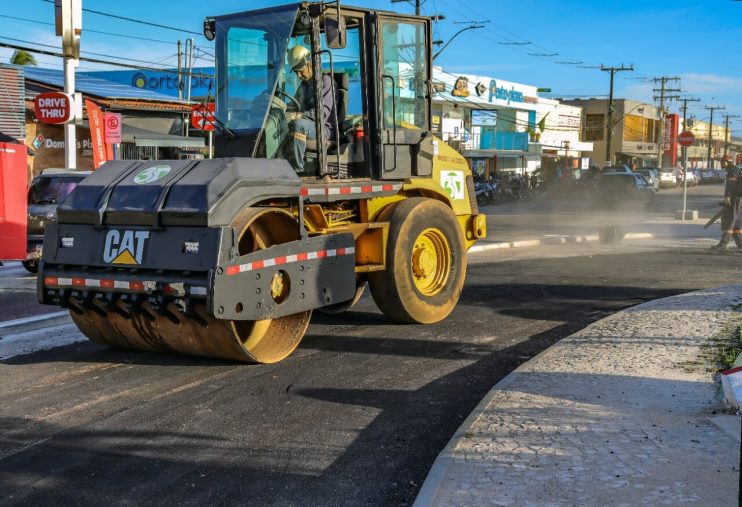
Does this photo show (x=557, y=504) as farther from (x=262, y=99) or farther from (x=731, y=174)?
(x=731, y=174)

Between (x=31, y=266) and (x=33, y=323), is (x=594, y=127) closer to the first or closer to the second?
(x=31, y=266)

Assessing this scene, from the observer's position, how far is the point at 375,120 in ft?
28.5

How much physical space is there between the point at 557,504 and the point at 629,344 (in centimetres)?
407

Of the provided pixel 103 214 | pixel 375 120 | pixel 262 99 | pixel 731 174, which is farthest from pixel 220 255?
pixel 731 174

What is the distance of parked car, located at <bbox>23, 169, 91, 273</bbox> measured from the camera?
13.9m

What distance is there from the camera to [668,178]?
214ft

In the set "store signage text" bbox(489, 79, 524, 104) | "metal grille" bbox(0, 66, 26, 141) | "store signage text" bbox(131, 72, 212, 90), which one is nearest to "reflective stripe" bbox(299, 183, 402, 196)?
"metal grille" bbox(0, 66, 26, 141)

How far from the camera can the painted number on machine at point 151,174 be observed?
22.7ft

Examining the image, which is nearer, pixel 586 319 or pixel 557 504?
pixel 557 504

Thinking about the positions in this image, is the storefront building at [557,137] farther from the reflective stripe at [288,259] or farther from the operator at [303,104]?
the reflective stripe at [288,259]

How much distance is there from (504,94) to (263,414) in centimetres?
5670

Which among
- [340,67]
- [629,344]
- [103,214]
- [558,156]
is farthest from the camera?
[558,156]

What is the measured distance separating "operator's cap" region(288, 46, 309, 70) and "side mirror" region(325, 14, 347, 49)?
22.9 inches

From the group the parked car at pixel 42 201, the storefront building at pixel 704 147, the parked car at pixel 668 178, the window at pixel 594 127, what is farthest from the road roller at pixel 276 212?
the storefront building at pixel 704 147
